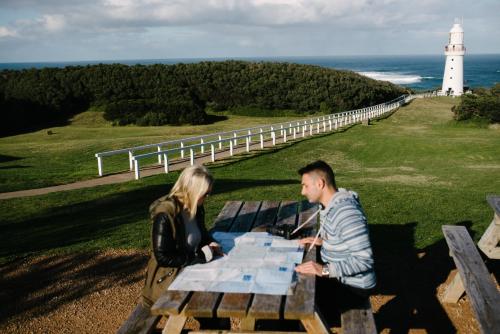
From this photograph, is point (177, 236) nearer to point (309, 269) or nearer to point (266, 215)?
point (309, 269)

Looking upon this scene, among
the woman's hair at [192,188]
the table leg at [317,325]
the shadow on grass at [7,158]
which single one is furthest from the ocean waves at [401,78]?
the table leg at [317,325]

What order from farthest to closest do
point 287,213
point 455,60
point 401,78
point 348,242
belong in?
point 401,78 < point 455,60 < point 287,213 < point 348,242

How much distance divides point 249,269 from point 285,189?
7808 millimetres

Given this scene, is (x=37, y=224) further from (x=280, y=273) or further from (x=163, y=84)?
(x=163, y=84)

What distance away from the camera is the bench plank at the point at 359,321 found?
12.1ft

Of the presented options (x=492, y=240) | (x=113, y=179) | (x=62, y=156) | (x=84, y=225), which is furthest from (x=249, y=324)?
(x=62, y=156)

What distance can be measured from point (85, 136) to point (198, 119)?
401 inches

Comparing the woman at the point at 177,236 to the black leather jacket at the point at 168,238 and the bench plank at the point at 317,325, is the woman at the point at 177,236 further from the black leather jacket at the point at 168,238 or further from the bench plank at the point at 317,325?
the bench plank at the point at 317,325

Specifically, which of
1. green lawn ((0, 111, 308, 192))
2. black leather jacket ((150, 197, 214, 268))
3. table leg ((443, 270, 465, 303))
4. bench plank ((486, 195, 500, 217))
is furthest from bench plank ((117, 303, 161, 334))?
green lawn ((0, 111, 308, 192))

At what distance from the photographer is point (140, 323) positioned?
3990 mm

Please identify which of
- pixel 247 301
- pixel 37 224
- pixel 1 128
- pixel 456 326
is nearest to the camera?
pixel 247 301

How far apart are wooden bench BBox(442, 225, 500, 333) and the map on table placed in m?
1.62

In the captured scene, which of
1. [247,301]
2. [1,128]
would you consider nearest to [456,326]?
[247,301]

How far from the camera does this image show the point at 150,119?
39438mm
